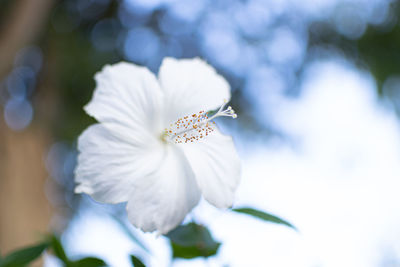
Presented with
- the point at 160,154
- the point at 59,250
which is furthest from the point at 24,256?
the point at 160,154

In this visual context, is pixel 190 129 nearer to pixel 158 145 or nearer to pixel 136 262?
pixel 158 145

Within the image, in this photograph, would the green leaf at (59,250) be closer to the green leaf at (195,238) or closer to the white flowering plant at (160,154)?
the white flowering plant at (160,154)

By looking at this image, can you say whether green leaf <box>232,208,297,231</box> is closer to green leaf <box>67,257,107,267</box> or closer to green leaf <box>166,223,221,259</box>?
green leaf <box>166,223,221,259</box>

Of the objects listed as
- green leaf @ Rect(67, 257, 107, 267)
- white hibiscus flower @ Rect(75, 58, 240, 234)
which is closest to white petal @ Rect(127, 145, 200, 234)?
white hibiscus flower @ Rect(75, 58, 240, 234)

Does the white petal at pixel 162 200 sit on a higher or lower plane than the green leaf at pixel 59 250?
higher

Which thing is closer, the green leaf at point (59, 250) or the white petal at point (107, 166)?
the white petal at point (107, 166)

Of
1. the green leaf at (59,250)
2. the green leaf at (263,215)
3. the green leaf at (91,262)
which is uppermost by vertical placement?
the green leaf at (263,215)

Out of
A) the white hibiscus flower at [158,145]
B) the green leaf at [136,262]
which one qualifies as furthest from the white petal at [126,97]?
the green leaf at [136,262]

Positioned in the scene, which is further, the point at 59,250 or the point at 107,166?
the point at 59,250
